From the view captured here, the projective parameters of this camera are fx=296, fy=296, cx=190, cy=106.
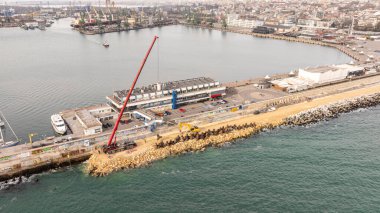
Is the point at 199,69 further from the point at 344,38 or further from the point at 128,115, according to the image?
the point at 344,38

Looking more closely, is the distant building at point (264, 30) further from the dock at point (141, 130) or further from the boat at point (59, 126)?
the boat at point (59, 126)

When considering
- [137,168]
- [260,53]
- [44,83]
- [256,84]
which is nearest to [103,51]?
[44,83]

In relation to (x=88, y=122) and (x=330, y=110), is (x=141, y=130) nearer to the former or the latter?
(x=88, y=122)

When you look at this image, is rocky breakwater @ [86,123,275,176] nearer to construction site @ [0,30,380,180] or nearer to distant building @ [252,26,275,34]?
construction site @ [0,30,380,180]

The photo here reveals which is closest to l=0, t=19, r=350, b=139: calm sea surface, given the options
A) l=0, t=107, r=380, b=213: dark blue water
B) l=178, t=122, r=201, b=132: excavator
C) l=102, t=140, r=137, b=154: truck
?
l=102, t=140, r=137, b=154: truck

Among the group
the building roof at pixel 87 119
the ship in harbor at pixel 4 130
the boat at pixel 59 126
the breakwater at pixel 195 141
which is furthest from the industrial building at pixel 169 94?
the ship in harbor at pixel 4 130

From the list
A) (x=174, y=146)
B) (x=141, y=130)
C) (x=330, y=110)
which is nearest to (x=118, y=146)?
(x=141, y=130)
